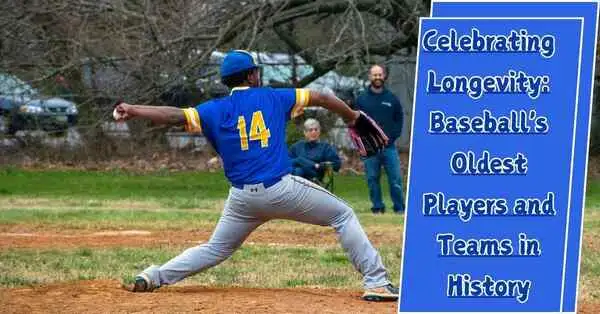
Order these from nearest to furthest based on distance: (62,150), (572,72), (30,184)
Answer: (572,72) → (30,184) → (62,150)

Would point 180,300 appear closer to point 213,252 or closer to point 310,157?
point 213,252

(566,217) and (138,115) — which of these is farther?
(138,115)

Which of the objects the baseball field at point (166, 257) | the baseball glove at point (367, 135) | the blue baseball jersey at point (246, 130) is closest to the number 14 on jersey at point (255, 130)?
the blue baseball jersey at point (246, 130)

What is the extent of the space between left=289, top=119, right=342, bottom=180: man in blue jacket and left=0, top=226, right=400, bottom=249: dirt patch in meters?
2.00

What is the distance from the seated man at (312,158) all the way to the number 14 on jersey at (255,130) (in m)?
8.60

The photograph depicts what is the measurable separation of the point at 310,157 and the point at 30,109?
35.0 ft

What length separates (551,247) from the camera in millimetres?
7676

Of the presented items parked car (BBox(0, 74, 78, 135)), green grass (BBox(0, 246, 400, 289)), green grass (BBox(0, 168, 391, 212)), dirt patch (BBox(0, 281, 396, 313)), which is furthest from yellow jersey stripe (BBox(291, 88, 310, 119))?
parked car (BBox(0, 74, 78, 135))

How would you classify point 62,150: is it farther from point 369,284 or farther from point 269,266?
point 369,284

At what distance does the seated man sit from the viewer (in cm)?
1781

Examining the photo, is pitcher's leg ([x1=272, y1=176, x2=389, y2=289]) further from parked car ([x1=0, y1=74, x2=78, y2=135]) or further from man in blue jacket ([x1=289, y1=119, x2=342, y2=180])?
parked car ([x1=0, y1=74, x2=78, y2=135])

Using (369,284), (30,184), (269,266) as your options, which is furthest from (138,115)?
(30,184)

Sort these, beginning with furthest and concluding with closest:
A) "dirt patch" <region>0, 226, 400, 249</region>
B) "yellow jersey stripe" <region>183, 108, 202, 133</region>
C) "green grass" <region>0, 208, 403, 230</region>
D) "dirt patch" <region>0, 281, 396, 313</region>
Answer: "green grass" <region>0, 208, 403, 230</region>, "dirt patch" <region>0, 226, 400, 249</region>, "yellow jersey stripe" <region>183, 108, 202, 133</region>, "dirt patch" <region>0, 281, 396, 313</region>

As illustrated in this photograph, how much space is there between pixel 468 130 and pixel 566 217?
69 centimetres
